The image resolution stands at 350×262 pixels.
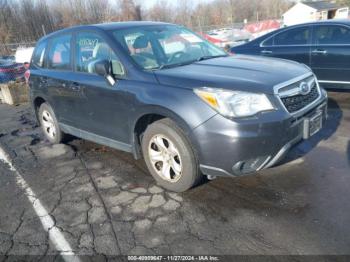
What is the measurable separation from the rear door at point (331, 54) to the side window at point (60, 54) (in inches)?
182

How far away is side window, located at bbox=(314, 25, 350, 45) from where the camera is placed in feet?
20.3

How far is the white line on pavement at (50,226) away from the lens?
2.83 meters

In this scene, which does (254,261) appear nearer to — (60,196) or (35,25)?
(60,196)

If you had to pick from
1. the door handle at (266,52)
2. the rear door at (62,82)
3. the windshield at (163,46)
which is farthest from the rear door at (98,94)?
the door handle at (266,52)

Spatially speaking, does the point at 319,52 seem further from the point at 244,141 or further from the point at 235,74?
the point at 244,141

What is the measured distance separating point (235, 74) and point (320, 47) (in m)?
4.01

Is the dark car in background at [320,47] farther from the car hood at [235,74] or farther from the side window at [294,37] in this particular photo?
the car hood at [235,74]

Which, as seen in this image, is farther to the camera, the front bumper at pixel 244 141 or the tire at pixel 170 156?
the tire at pixel 170 156

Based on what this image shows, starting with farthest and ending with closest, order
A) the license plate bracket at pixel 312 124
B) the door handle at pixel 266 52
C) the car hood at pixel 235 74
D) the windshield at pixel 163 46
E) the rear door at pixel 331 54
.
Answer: the door handle at pixel 266 52, the rear door at pixel 331 54, the windshield at pixel 163 46, the license plate bracket at pixel 312 124, the car hood at pixel 235 74

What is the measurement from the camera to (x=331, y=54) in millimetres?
6219

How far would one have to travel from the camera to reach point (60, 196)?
3.86 m

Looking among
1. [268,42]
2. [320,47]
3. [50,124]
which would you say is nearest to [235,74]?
[50,124]

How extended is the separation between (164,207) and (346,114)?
391cm

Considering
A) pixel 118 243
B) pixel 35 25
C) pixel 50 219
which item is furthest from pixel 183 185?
pixel 35 25
